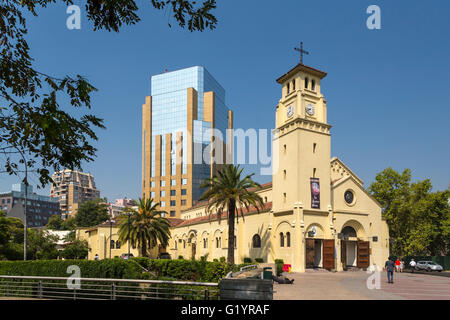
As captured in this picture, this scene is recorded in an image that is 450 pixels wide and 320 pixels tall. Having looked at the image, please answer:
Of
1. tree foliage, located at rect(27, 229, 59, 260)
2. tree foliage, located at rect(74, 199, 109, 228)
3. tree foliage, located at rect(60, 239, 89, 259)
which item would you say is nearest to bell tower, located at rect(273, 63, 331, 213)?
tree foliage, located at rect(27, 229, 59, 260)

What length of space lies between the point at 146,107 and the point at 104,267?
87550mm

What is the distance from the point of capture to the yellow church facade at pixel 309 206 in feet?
129

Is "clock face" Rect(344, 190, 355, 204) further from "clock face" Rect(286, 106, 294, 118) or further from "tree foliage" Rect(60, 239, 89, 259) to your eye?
"tree foliage" Rect(60, 239, 89, 259)

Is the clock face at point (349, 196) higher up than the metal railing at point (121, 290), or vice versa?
the clock face at point (349, 196)

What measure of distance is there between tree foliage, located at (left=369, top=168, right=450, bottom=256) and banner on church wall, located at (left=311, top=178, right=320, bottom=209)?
541 inches

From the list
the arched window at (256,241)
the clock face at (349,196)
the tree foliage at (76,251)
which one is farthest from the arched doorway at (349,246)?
the tree foliage at (76,251)

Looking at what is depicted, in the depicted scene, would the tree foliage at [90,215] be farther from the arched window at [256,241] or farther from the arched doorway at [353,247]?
the arched doorway at [353,247]

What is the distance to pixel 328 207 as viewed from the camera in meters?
40.7

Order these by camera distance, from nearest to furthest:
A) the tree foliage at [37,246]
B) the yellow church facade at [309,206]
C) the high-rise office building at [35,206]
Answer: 1. the yellow church facade at [309,206]
2. the tree foliage at [37,246]
3. the high-rise office building at [35,206]

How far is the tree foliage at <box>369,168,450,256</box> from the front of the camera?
154 feet

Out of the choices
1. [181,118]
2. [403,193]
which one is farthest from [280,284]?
[181,118]

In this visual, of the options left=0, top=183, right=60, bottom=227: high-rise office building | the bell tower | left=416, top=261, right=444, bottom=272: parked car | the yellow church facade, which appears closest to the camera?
the yellow church facade
